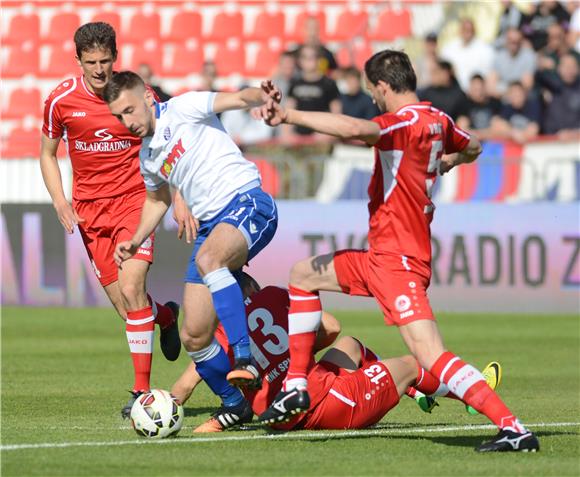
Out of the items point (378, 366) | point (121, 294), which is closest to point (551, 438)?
point (378, 366)

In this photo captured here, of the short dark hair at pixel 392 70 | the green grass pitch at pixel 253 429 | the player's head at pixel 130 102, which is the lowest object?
the green grass pitch at pixel 253 429

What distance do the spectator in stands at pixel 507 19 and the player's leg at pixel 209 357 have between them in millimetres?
14800

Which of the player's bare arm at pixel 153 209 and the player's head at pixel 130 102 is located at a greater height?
the player's head at pixel 130 102

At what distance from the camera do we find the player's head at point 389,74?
307 inches

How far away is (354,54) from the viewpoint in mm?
23891

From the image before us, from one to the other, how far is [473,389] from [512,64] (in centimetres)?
1503

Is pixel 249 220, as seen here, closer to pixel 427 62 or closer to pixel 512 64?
pixel 427 62

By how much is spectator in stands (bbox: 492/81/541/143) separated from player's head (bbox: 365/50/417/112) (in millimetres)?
12215

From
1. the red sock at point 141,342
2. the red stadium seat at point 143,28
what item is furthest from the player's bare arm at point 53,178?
the red stadium seat at point 143,28

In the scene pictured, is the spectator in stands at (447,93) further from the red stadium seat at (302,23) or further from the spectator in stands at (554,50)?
the red stadium seat at (302,23)

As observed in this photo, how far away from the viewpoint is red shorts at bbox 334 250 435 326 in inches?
301

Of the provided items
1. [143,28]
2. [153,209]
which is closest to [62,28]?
[143,28]

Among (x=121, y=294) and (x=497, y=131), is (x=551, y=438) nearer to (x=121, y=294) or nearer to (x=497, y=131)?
(x=121, y=294)

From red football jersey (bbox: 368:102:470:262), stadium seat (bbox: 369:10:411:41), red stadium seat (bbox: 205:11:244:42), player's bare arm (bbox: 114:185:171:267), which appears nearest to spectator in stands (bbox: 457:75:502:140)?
stadium seat (bbox: 369:10:411:41)
